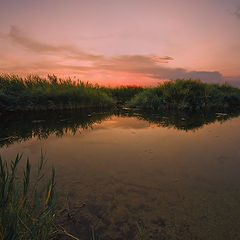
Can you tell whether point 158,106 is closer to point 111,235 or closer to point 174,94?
point 174,94

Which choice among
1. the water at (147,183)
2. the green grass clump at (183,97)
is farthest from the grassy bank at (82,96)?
the water at (147,183)

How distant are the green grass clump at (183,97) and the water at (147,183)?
5027mm

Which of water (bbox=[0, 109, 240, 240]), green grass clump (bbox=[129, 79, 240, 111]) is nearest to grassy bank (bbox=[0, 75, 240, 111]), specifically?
green grass clump (bbox=[129, 79, 240, 111])

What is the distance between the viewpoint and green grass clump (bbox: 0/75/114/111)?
6.47 metres

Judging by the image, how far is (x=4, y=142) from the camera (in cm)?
267

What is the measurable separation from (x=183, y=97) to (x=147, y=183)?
708 centimetres

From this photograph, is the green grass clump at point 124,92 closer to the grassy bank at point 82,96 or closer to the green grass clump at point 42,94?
the grassy bank at point 82,96

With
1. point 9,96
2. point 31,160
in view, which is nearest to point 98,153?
point 31,160

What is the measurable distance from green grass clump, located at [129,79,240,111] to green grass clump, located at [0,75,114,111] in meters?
2.92

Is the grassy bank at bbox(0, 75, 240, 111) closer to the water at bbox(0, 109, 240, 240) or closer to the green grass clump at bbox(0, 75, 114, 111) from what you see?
the green grass clump at bbox(0, 75, 114, 111)

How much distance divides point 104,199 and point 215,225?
781 mm

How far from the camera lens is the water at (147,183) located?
1.00 metres

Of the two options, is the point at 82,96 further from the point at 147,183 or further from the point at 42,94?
the point at 147,183

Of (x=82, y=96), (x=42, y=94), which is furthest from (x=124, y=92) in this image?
(x=42, y=94)
